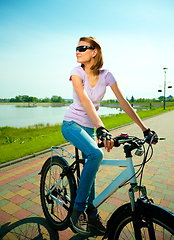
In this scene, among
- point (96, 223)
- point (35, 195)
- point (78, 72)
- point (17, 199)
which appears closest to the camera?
point (78, 72)

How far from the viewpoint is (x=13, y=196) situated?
317cm

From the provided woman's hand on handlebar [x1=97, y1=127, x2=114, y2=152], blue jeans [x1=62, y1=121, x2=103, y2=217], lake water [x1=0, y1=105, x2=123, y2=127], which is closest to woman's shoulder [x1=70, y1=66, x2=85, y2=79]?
Result: blue jeans [x1=62, y1=121, x2=103, y2=217]

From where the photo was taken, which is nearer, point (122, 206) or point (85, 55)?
point (122, 206)

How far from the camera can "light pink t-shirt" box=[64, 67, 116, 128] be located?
1.96 metres

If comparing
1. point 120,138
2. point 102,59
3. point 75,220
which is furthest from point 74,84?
point 75,220

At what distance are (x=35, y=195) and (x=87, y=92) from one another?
2220 mm

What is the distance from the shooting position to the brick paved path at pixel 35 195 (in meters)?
2.38

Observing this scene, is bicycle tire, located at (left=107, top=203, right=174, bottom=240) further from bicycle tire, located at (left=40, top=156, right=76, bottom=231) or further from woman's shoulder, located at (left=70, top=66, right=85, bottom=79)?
woman's shoulder, located at (left=70, top=66, right=85, bottom=79)

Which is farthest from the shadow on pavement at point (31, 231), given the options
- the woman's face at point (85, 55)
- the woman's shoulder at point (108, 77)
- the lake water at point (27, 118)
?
the lake water at point (27, 118)

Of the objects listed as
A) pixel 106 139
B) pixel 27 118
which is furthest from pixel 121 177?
pixel 27 118

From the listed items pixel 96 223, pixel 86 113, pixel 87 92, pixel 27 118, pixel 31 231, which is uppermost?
pixel 87 92

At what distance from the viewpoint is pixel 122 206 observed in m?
1.52

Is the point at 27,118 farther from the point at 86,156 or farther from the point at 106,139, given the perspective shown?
the point at 106,139

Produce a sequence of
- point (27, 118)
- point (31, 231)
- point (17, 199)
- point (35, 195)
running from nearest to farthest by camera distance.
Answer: point (31, 231) → point (17, 199) → point (35, 195) → point (27, 118)
